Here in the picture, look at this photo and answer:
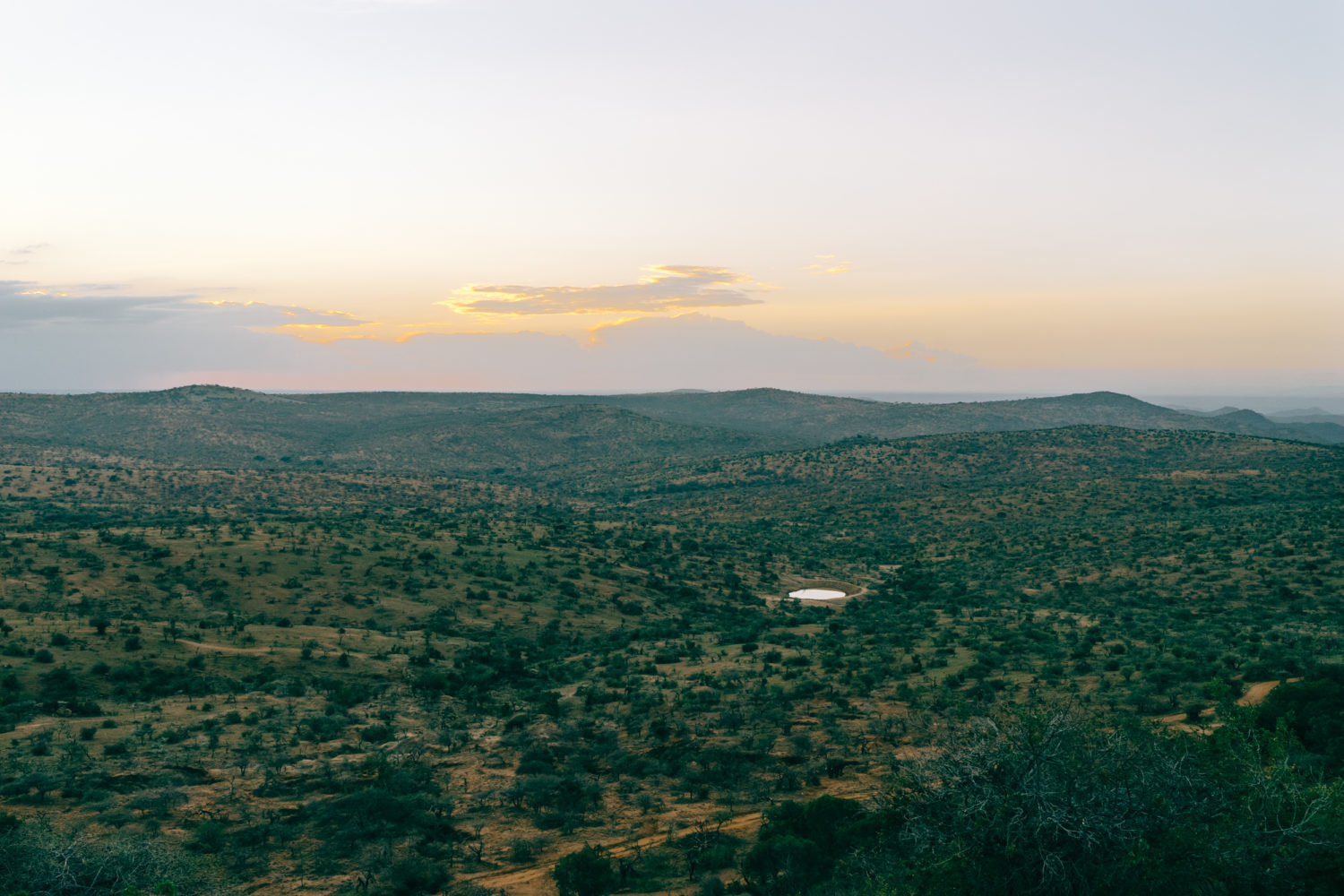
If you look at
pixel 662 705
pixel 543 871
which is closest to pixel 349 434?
pixel 662 705

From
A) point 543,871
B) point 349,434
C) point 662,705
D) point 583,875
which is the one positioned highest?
point 349,434

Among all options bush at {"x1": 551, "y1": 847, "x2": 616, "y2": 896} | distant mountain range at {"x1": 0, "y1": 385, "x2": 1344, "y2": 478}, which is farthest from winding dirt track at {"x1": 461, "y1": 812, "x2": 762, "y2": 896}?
distant mountain range at {"x1": 0, "y1": 385, "x2": 1344, "y2": 478}

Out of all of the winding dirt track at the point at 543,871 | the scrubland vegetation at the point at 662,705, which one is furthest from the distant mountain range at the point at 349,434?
the winding dirt track at the point at 543,871

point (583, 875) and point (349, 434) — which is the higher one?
point (349, 434)

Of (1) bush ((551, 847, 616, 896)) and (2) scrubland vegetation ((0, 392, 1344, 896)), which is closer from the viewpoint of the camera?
(2) scrubland vegetation ((0, 392, 1344, 896))

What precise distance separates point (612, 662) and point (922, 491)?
5777 centimetres

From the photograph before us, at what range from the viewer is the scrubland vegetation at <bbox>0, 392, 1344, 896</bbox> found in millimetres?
13109

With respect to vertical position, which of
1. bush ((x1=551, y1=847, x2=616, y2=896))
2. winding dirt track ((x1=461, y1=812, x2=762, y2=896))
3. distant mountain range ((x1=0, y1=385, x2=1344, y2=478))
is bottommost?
winding dirt track ((x1=461, y1=812, x2=762, y2=896))

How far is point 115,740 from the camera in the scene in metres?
21.5

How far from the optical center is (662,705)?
86.9 feet

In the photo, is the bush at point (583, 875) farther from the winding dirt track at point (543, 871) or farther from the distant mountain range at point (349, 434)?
the distant mountain range at point (349, 434)

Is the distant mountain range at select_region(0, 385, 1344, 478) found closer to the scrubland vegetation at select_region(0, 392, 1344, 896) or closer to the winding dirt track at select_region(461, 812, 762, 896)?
the scrubland vegetation at select_region(0, 392, 1344, 896)

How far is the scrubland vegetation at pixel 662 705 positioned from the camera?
516 inches

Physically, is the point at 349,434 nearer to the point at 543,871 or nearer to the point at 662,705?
the point at 662,705
